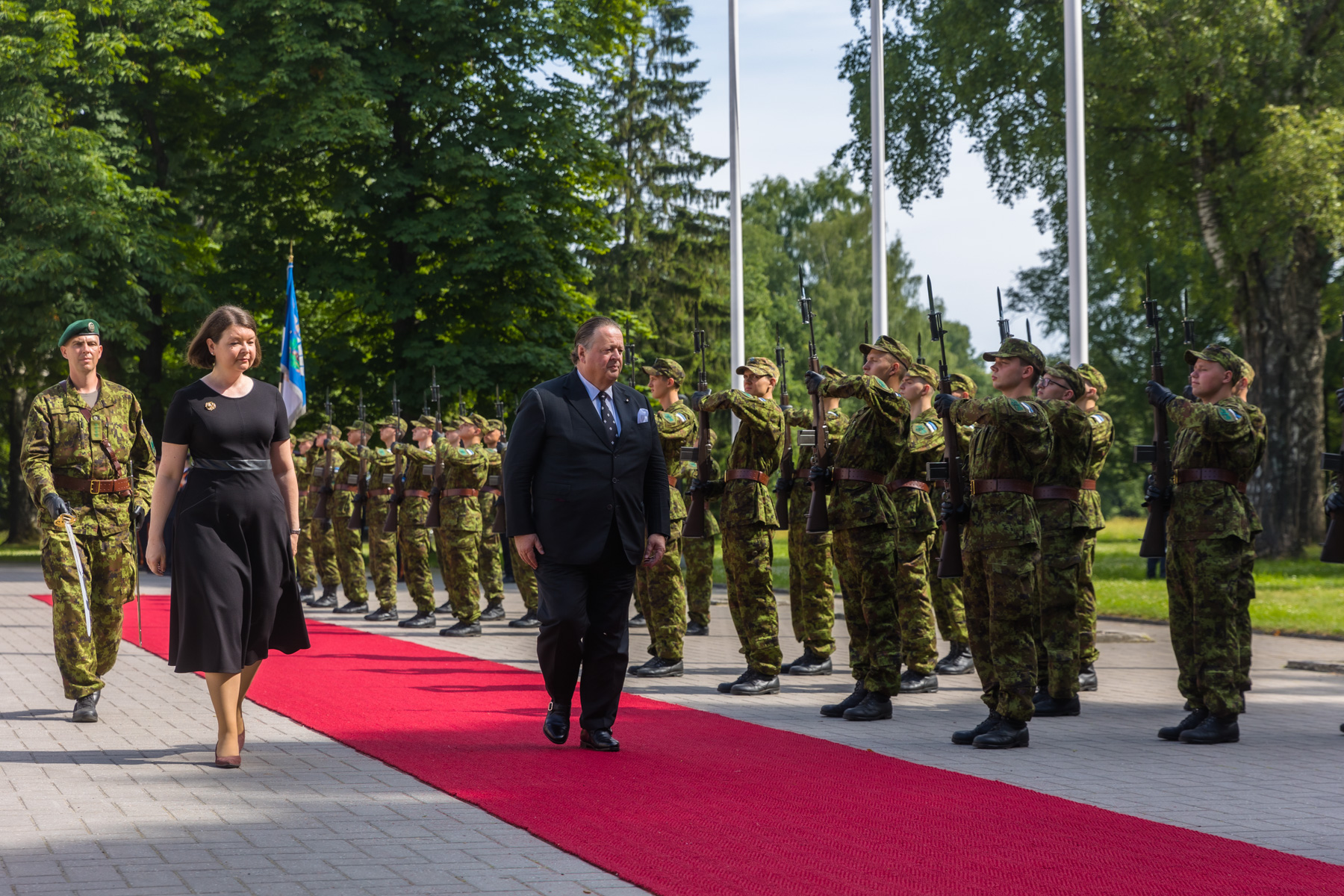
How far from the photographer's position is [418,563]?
14406 mm

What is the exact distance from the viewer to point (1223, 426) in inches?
290

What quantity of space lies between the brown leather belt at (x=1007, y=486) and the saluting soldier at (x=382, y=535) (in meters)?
8.69

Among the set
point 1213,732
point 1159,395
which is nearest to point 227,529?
point 1159,395

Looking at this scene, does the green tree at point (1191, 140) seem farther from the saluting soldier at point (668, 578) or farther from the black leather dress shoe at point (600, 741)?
the black leather dress shoe at point (600, 741)

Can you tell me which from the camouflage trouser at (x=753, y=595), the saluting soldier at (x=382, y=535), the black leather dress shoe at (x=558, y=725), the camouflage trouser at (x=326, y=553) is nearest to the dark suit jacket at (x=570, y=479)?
the black leather dress shoe at (x=558, y=725)

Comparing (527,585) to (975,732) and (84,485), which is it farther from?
(975,732)

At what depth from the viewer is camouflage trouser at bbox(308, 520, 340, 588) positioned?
17000 mm

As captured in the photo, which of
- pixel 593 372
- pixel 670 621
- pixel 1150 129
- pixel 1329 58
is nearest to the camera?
pixel 593 372

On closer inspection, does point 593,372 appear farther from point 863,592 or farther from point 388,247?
point 388,247

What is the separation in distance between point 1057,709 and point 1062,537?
1044 millimetres

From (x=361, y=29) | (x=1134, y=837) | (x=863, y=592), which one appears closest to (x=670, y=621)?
(x=863, y=592)

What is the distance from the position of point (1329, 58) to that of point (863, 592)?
16707mm

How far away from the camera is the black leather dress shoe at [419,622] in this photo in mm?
14223

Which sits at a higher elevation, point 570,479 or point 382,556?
point 570,479
